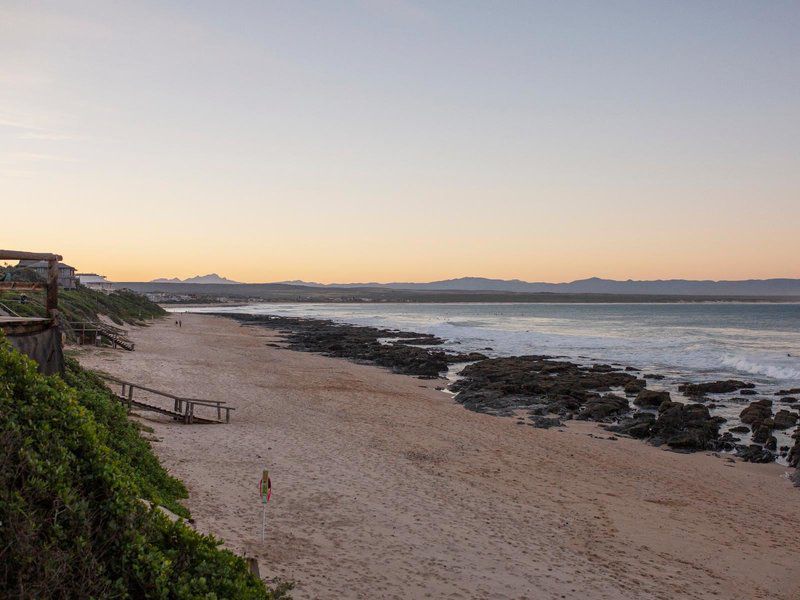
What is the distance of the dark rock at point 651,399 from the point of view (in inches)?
1018

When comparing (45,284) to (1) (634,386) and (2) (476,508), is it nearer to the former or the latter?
(2) (476,508)

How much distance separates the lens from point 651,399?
26.1 meters

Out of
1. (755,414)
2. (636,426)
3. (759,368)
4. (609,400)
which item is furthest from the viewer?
(759,368)

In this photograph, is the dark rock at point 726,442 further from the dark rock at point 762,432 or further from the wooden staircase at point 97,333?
the wooden staircase at point 97,333

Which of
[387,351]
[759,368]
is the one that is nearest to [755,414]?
[759,368]

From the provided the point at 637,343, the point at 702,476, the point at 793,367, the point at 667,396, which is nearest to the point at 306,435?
the point at 702,476

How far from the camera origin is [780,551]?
34.3 feet

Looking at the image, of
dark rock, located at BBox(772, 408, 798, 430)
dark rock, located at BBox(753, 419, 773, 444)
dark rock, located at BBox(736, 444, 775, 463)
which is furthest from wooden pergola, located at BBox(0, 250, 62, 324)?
dark rock, located at BBox(772, 408, 798, 430)

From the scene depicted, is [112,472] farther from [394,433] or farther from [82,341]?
[82,341]

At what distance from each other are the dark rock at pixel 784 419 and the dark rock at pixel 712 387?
19.8 ft

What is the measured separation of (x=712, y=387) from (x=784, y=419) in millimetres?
8269

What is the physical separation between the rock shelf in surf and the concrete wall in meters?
17.0

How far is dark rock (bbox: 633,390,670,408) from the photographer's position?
25859 millimetres

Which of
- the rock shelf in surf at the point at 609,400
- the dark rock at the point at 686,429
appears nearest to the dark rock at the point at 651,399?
the rock shelf in surf at the point at 609,400
